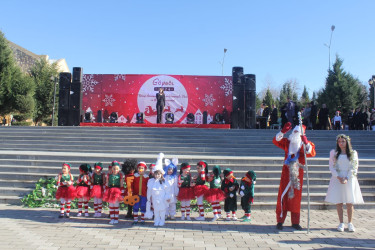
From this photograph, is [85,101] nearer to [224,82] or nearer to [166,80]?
[166,80]

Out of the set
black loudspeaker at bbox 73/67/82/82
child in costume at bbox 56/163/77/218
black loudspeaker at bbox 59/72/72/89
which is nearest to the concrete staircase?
child in costume at bbox 56/163/77/218

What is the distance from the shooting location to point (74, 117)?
61.4 feet

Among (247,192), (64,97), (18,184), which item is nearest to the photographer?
(247,192)

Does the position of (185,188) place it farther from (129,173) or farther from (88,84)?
(88,84)

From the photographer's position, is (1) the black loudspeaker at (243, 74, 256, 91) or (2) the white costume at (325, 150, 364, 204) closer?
(2) the white costume at (325, 150, 364, 204)

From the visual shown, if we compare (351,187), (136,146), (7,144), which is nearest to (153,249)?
(351,187)

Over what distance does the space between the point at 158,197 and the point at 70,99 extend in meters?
14.4

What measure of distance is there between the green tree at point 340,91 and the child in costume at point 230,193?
27.5 meters

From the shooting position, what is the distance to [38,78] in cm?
3328

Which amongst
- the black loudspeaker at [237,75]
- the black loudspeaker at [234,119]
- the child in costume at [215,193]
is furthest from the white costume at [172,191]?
the black loudspeaker at [237,75]

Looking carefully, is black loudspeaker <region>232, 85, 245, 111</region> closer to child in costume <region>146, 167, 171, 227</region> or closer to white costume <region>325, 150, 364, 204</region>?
white costume <region>325, 150, 364, 204</region>

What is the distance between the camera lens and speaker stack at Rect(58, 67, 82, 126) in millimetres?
18578

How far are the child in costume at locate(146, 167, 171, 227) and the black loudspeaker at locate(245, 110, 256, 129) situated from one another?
12.8 metres

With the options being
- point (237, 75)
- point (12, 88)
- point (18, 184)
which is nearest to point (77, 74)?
point (237, 75)
